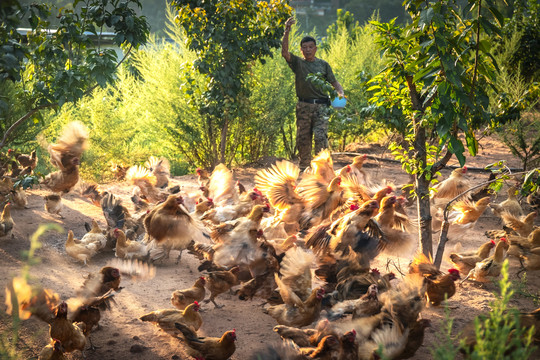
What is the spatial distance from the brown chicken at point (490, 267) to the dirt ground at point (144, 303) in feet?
0.44

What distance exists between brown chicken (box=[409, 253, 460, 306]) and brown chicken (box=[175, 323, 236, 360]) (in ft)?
6.18

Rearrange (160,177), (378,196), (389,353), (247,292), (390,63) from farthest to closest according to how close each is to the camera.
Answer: (160,177) → (378,196) → (247,292) → (390,63) → (389,353)

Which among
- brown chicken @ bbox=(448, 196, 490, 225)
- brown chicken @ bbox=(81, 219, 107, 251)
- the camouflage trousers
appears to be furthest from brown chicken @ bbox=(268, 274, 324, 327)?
the camouflage trousers

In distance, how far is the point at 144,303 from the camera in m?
4.83

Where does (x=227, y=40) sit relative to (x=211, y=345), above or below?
above

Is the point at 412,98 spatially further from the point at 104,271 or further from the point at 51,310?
the point at 51,310

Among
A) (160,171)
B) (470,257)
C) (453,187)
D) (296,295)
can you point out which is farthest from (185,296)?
(453,187)

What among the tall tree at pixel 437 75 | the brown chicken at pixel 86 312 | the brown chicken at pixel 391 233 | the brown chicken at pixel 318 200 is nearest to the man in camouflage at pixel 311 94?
the brown chicken at pixel 318 200

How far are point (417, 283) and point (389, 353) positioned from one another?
0.77 meters

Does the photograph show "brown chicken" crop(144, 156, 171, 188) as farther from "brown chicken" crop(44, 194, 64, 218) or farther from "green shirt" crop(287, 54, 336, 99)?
"green shirt" crop(287, 54, 336, 99)

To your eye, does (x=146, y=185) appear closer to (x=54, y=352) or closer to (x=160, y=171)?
(x=160, y=171)

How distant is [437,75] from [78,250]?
14.2ft

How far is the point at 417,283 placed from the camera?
407 centimetres

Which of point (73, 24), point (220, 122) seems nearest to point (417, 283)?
point (73, 24)
